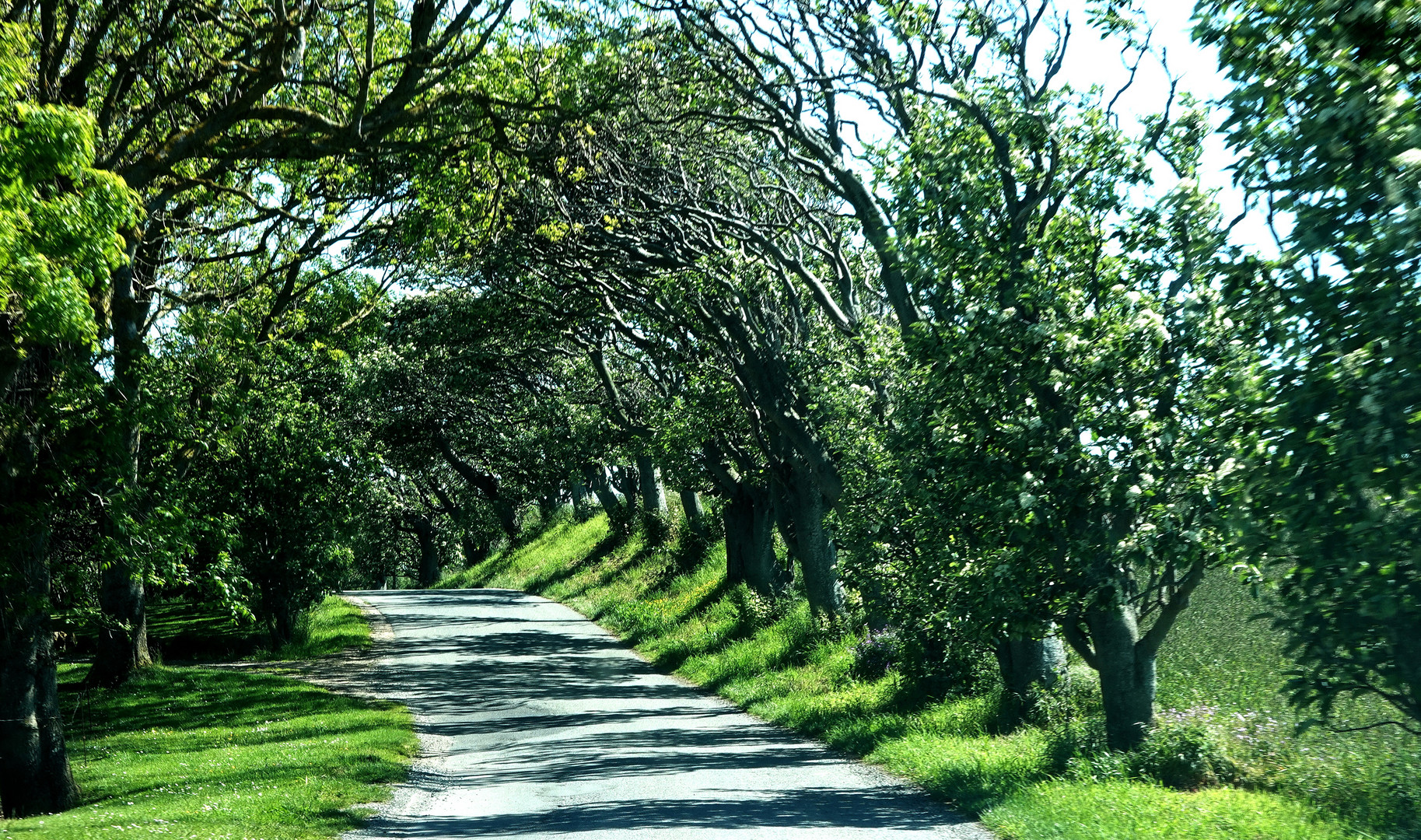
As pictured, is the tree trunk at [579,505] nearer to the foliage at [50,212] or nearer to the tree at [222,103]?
the tree at [222,103]

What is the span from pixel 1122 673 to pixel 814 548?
36.3 ft

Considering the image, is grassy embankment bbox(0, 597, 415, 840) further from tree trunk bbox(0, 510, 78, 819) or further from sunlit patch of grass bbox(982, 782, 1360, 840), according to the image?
sunlit patch of grass bbox(982, 782, 1360, 840)

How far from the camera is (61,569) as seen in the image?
1391 centimetres

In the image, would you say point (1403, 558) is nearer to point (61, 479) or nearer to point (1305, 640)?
point (1305, 640)

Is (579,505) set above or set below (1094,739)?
above

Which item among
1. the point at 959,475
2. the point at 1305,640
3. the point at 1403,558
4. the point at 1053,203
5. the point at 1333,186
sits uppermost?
the point at 1053,203

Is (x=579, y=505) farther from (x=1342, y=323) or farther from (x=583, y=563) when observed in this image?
(x=1342, y=323)

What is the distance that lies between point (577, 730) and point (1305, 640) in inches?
453

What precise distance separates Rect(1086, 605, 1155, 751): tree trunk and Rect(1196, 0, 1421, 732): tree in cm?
495

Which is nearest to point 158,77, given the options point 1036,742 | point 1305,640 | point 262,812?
point 262,812

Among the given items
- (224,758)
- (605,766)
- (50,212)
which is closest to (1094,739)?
(605,766)

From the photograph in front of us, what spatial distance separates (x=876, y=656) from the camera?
18.2 m

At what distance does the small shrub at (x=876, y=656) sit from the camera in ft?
58.6

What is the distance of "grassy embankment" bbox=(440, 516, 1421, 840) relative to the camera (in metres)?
8.87
